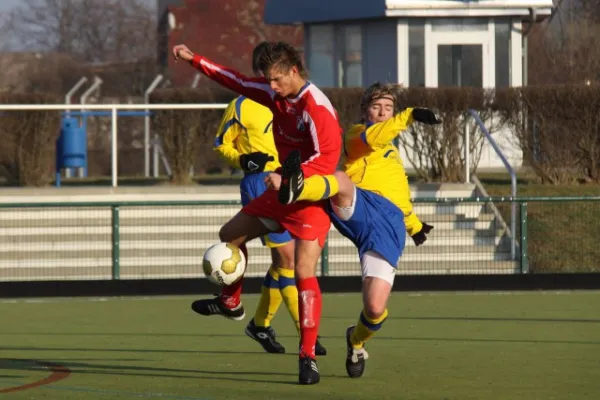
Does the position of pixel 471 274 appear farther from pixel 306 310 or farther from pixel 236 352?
pixel 306 310

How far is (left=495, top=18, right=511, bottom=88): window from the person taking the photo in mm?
26000

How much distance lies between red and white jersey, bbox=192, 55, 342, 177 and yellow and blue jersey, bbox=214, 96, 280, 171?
5.12 ft

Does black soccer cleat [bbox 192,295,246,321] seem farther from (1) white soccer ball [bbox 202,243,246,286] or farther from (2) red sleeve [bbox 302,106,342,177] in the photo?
(2) red sleeve [bbox 302,106,342,177]

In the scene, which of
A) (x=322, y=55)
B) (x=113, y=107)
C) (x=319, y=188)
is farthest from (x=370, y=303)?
(x=322, y=55)

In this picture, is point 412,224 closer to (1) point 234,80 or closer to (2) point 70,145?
(1) point 234,80

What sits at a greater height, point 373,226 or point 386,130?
point 386,130

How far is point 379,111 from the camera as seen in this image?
8828 mm

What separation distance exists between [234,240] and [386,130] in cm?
115

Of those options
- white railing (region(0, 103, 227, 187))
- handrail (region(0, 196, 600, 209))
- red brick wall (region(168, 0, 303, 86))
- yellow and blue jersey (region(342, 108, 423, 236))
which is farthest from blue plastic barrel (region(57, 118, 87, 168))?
red brick wall (region(168, 0, 303, 86))

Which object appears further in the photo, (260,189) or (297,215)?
(260,189)

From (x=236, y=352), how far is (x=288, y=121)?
2.13m

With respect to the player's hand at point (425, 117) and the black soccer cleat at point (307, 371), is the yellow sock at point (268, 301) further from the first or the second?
the player's hand at point (425, 117)

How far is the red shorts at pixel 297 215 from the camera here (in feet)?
26.1

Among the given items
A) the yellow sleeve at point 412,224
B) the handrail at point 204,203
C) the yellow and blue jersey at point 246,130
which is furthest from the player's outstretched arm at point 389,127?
the handrail at point 204,203
